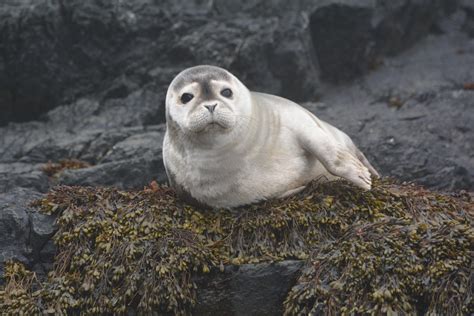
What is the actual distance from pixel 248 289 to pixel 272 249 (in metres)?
0.39

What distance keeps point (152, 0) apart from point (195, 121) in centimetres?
420

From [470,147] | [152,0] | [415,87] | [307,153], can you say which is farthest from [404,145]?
[152,0]

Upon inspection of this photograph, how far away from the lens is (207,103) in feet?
18.6

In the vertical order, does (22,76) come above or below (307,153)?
below

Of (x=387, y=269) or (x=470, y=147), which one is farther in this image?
(x=470, y=147)

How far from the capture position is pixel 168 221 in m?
5.85

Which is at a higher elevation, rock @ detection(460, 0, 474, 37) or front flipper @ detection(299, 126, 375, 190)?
front flipper @ detection(299, 126, 375, 190)

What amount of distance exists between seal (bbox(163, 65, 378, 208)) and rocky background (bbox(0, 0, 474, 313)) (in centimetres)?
180

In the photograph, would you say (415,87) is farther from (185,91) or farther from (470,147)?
(185,91)

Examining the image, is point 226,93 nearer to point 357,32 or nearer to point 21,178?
point 21,178

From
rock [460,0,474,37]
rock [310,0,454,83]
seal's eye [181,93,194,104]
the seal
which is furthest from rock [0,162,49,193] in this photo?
rock [460,0,474,37]

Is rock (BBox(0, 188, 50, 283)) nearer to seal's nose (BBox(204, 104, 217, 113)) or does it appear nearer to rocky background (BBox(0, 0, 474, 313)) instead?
rocky background (BBox(0, 0, 474, 313))

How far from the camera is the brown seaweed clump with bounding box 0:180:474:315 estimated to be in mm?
4906

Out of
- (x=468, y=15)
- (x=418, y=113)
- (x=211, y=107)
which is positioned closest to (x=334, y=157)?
(x=211, y=107)
